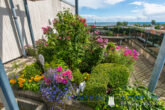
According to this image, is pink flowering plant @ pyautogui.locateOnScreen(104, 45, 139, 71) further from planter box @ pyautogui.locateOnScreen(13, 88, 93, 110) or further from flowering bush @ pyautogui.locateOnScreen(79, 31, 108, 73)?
planter box @ pyautogui.locateOnScreen(13, 88, 93, 110)

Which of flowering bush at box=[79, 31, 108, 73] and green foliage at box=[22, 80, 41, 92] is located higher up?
flowering bush at box=[79, 31, 108, 73]

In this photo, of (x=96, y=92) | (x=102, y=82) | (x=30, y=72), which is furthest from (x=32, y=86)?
(x=102, y=82)

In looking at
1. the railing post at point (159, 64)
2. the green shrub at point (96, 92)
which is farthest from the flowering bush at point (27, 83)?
the railing post at point (159, 64)

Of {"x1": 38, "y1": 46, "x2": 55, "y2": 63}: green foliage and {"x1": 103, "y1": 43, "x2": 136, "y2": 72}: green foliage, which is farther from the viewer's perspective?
{"x1": 38, "y1": 46, "x2": 55, "y2": 63}: green foliage

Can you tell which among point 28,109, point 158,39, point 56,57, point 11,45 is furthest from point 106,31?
point 28,109

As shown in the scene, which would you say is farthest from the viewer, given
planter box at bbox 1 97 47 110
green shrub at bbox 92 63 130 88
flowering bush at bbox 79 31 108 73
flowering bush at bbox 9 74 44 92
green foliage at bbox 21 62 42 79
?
flowering bush at bbox 79 31 108 73

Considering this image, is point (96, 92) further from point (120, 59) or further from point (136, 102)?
point (120, 59)

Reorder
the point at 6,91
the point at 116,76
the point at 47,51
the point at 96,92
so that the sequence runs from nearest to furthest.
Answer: the point at 6,91
the point at 96,92
the point at 116,76
the point at 47,51

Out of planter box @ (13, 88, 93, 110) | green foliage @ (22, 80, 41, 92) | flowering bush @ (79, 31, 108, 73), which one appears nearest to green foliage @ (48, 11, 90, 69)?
flowering bush @ (79, 31, 108, 73)

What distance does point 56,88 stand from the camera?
6.61 feet

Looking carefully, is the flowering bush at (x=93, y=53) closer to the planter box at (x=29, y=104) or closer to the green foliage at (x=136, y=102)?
the green foliage at (x=136, y=102)

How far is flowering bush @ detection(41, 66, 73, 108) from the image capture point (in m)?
1.92

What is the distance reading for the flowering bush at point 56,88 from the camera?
6.31 feet

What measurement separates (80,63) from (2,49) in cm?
320
